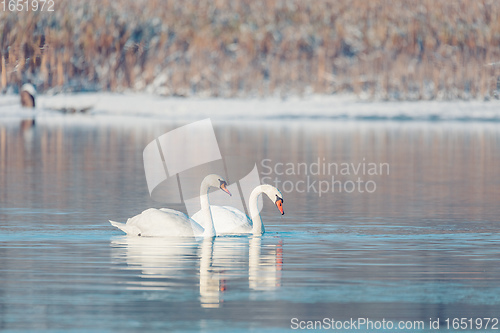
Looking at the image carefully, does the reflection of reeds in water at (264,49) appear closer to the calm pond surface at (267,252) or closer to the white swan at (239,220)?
the calm pond surface at (267,252)

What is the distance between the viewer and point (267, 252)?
11.3m

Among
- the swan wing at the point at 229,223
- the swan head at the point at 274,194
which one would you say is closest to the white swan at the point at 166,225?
the swan wing at the point at 229,223

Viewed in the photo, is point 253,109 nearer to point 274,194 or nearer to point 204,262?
point 274,194

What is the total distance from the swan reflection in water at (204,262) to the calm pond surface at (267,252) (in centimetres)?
2

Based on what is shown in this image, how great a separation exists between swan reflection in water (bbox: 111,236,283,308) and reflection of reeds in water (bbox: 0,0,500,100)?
28039 mm

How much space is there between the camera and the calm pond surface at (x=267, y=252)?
8.40m

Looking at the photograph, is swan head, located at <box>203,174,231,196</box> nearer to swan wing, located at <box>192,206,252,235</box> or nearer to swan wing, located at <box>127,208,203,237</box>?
swan wing, located at <box>192,206,252,235</box>

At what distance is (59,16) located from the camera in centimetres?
4406

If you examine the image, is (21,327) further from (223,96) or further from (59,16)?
(59,16)

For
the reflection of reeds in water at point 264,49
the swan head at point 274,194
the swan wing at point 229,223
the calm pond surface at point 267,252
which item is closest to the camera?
the calm pond surface at point 267,252

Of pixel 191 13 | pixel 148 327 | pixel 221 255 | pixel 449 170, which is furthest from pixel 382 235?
pixel 191 13

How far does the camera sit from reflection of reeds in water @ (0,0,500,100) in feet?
136

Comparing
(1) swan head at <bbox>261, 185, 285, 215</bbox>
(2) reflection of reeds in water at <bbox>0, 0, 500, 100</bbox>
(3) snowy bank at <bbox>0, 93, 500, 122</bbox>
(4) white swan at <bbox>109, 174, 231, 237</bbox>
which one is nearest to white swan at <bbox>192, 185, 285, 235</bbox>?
(1) swan head at <bbox>261, 185, 285, 215</bbox>

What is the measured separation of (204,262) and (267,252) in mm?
886
